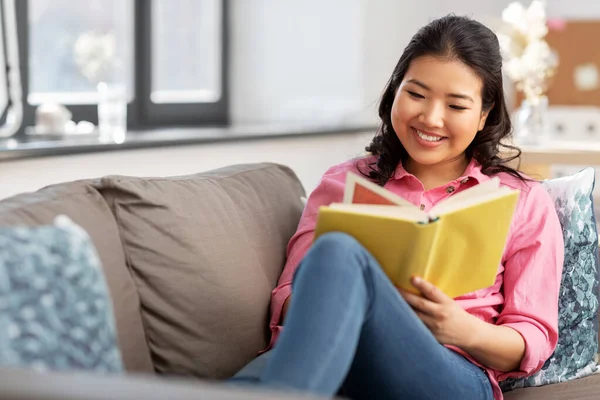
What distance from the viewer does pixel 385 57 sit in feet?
13.4

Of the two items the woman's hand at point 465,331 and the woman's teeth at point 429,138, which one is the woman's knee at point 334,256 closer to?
the woman's hand at point 465,331

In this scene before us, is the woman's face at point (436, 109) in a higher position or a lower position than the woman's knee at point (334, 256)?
higher

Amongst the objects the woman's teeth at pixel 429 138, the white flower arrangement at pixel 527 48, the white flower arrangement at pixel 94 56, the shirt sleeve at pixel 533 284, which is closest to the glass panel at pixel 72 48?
the white flower arrangement at pixel 94 56

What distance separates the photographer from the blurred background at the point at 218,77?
10.2ft

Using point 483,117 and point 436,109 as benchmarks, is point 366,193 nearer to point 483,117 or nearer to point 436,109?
point 436,109

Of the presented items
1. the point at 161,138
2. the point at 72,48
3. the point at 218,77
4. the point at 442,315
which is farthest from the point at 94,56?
the point at 442,315

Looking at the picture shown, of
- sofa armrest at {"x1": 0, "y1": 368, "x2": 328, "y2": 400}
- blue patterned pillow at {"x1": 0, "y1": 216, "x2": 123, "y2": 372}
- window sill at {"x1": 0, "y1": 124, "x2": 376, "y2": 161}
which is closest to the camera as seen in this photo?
sofa armrest at {"x1": 0, "y1": 368, "x2": 328, "y2": 400}

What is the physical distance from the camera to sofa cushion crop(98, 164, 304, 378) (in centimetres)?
168

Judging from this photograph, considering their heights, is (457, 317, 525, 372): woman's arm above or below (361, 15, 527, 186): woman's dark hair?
below

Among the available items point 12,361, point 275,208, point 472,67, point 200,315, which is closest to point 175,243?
point 200,315

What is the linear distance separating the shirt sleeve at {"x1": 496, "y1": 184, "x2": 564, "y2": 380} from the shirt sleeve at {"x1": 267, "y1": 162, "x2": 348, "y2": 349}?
1.25 ft

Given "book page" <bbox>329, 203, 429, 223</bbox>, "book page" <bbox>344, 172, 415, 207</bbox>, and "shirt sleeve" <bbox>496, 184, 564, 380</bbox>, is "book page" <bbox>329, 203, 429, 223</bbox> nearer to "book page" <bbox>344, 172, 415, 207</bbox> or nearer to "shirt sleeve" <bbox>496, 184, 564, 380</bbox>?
"book page" <bbox>344, 172, 415, 207</bbox>

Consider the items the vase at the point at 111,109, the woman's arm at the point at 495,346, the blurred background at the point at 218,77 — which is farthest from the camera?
the vase at the point at 111,109

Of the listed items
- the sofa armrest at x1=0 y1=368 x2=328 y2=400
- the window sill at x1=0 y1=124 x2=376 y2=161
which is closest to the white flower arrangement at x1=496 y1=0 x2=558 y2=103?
the window sill at x1=0 y1=124 x2=376 y2=161
